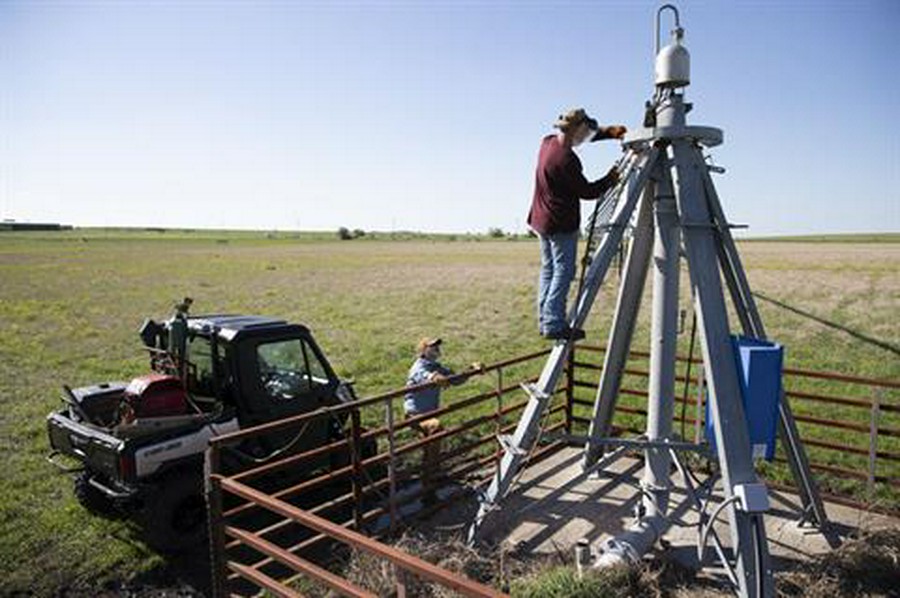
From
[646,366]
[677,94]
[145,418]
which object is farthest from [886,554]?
[646,366]

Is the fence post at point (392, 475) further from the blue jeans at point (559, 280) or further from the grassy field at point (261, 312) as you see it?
the grassy field at point (261, 312)

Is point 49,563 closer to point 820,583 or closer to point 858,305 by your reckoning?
point 820,583

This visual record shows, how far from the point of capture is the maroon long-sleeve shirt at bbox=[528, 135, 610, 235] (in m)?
4.83

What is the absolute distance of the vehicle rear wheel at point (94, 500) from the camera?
687 cm

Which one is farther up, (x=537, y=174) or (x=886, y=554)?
(x=537, y=174)

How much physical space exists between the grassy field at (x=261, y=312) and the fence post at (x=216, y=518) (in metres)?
2.18

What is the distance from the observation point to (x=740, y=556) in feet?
13.5

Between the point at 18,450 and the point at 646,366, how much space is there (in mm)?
11961

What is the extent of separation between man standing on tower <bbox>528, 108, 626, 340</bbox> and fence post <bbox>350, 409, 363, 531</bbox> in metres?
1.78

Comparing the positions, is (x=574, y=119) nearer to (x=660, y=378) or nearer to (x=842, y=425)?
(x=660, y=378)

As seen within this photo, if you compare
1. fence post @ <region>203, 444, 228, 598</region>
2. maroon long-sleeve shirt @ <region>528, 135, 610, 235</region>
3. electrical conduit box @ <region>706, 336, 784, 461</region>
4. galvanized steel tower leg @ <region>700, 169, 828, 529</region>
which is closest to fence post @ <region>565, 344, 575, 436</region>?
galvanized steel tower leg @ <region>700, 169, 828, 529</region>

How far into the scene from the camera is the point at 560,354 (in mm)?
4902

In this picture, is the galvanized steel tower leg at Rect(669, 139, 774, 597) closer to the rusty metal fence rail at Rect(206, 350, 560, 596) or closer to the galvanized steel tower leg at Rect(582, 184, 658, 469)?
the galvanized steel tower leg at Rect(582, 184, 658, 469)

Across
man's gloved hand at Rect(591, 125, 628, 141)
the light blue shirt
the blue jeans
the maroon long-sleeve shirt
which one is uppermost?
man's gloved hand at Rect(591, 125, 628, 141)
